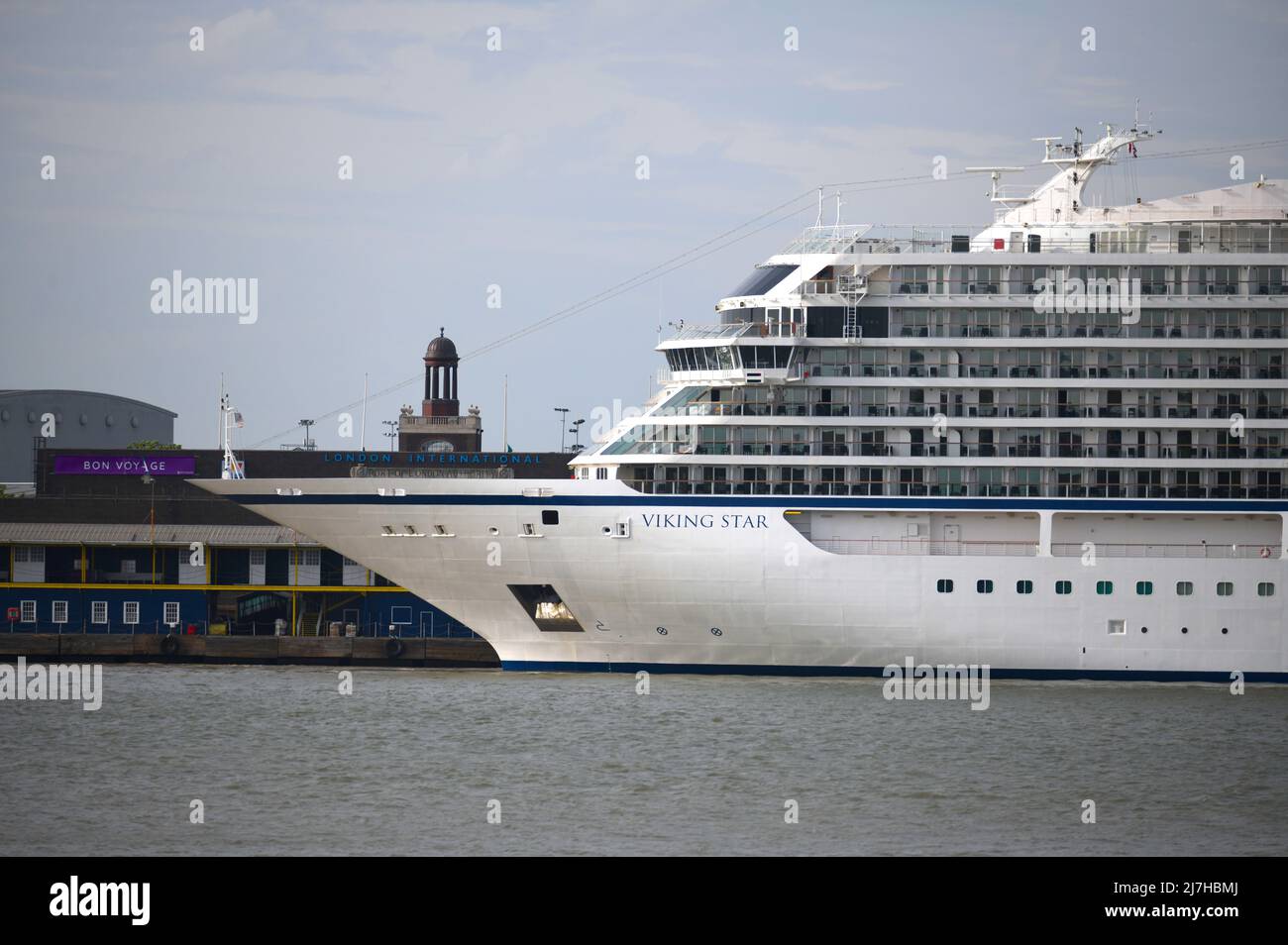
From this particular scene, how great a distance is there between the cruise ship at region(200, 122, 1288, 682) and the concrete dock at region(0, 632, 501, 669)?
22.0ft

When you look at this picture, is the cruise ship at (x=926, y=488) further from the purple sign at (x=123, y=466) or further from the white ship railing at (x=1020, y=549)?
the purple sign at (x=123, y=466)

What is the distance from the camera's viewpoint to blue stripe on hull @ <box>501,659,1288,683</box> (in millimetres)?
44750

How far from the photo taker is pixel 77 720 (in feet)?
129

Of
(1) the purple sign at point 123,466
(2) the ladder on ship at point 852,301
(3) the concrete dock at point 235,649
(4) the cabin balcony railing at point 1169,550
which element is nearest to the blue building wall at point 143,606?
(3) the concrete dock at point 235,649

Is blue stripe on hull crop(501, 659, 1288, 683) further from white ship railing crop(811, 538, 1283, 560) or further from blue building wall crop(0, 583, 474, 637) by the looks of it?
blue building wall crop(0, 583, 474, 637)

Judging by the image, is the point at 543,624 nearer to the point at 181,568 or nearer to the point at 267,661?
the point at 267,661

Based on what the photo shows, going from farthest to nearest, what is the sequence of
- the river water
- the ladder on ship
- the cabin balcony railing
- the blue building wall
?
1. the blue building wall
2. the ladder on ship
3. the cabin balcony railing
4. the river water

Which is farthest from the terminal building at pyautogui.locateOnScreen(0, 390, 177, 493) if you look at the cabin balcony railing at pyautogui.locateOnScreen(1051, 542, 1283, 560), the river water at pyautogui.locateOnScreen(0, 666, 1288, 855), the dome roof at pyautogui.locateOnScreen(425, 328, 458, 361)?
the cabin balcony railing at pyautogui.locateOnScreen(1051, 542, 1283, 560)

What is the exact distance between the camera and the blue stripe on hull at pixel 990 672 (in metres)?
44.8

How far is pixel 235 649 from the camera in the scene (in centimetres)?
5344

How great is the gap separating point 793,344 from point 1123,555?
33.4 ft

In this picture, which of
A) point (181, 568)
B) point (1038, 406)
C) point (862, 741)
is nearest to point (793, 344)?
point (1038, 406)

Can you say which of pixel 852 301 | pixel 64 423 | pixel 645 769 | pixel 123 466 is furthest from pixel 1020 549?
pixel 64 423

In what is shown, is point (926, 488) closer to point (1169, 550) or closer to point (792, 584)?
point (792, 584)
